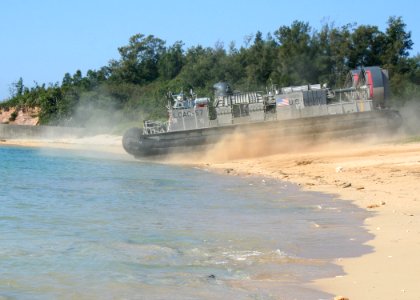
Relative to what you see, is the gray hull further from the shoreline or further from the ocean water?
the ocean water

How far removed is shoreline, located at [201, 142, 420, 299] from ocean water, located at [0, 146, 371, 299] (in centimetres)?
29

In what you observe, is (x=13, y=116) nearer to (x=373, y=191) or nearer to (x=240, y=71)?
(x=240, y=71)

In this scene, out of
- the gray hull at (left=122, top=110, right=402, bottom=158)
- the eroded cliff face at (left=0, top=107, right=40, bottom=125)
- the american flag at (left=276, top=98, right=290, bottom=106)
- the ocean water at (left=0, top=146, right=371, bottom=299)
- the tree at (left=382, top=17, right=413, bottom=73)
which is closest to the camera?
the ocean water at (left=0, top=146, right=371, bottom=299)

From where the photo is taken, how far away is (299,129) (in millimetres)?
24797

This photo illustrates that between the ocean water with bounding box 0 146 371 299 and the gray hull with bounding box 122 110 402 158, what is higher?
the gray hull with bounding box 122 110 402 158

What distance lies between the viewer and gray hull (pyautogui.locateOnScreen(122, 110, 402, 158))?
976 inches

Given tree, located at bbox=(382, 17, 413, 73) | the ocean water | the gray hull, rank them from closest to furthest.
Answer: the ocean water, the gray hull, tree, located at bbox=(382, 17, 413, 73)

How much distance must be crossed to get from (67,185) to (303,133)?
31.0 feet

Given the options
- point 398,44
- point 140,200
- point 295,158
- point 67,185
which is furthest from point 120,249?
point 398,44

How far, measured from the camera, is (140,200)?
582 inches

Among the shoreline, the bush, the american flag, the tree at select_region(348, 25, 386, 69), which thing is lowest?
the shoreline

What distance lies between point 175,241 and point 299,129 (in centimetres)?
1599

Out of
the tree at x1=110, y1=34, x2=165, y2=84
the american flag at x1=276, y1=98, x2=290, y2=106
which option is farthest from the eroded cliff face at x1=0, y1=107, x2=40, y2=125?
the american flag at x1=276, y1=98, x2=290, y2=106

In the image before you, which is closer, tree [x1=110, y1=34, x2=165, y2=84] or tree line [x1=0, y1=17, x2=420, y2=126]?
tree line [x1=0, y1=17, x2=420, y2=126]
